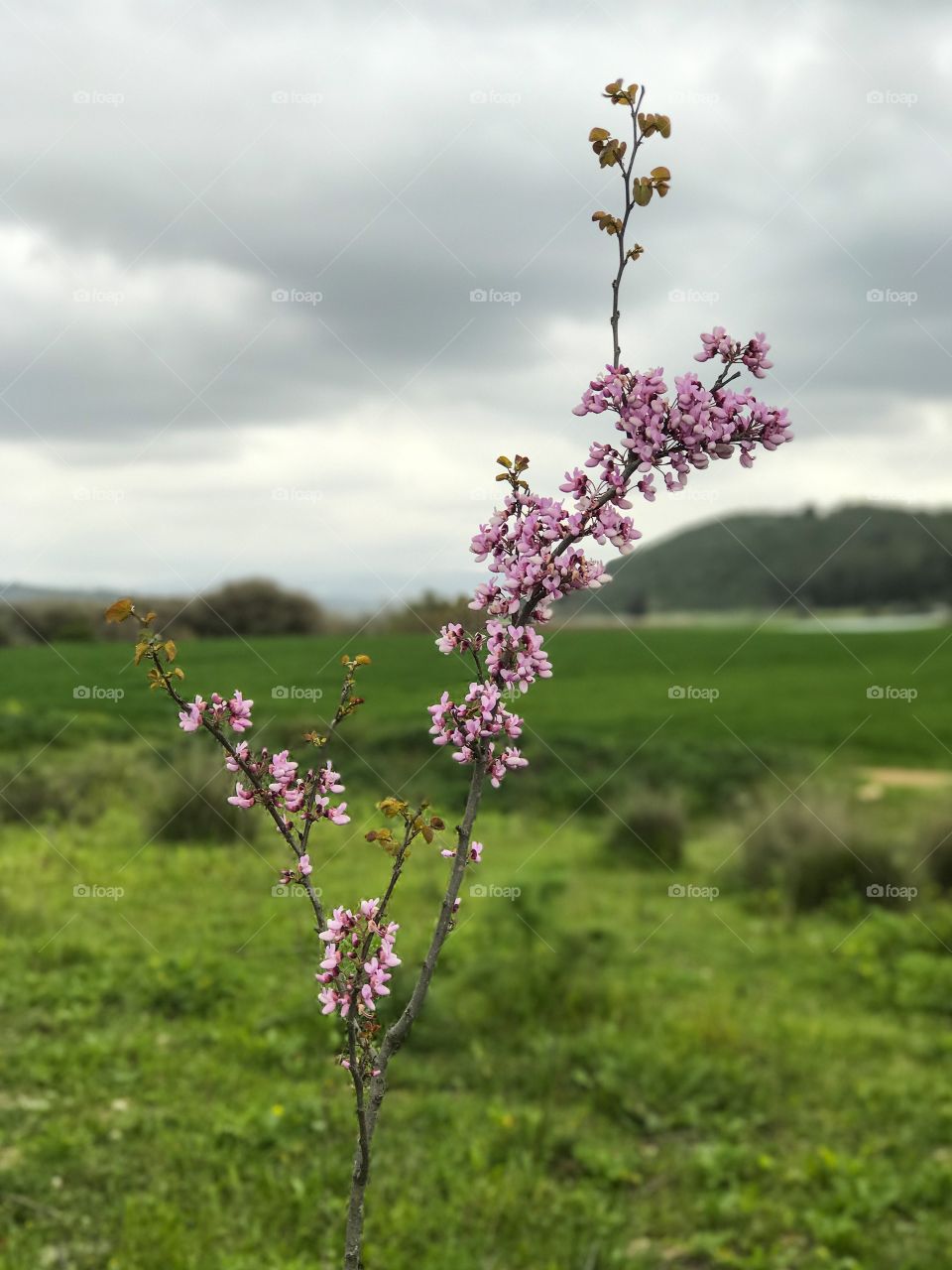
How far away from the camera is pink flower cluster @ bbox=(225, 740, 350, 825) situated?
185 cm

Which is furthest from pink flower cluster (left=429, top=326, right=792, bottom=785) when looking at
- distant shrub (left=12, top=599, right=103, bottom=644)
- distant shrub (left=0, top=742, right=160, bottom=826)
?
distant shrub (left=0, top=742, right=160, bottom=826)

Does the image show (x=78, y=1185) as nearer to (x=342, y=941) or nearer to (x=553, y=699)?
(x=342, y=941)

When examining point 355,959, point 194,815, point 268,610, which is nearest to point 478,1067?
point 355,959

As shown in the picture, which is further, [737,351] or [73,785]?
[73,785]

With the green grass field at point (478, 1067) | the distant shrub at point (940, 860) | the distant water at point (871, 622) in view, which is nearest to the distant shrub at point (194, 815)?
the green grass field at point (478, 1067)

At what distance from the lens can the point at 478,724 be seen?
1.78 meters

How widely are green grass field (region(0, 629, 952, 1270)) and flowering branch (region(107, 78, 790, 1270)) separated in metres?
3.11

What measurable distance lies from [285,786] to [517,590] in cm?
53

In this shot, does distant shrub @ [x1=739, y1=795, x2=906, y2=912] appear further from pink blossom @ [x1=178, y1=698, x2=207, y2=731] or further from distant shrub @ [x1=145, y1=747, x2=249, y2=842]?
pink blossom @ [x1=178, y1=698, x2=207, y2=731]

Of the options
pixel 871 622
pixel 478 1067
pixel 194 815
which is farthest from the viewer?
pixel 871 622

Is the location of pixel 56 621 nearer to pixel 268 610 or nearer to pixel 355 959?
pixel 268 610

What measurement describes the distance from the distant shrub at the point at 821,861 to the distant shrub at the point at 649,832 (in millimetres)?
1246

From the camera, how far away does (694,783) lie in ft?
54.6

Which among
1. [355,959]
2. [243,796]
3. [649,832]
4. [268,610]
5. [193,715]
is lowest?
[355,959]
